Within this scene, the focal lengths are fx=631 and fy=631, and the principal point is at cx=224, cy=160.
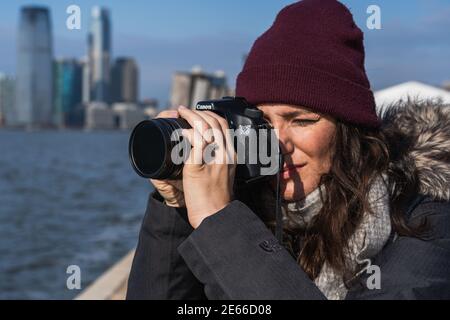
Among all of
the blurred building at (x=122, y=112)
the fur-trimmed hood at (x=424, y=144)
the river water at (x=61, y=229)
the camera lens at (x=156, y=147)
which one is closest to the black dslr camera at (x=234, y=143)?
the camera lens at (x=156, y=147)

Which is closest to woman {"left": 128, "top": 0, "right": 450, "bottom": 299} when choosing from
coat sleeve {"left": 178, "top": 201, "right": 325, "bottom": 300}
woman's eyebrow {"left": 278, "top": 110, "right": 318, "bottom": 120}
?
woman's eyebrow {"left": 278, "top": 110, "right": 318, "bottom": 120}

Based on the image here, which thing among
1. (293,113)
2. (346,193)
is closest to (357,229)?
(346,193)

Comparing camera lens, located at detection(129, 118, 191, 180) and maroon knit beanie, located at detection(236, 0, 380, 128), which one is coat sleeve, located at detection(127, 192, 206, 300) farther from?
maroon knit beanie, located at detection(236, 0, 380, 128)

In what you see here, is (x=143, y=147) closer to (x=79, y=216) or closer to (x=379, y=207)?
(x=379, y=207)

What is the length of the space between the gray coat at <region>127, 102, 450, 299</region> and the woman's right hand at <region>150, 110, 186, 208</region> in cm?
2

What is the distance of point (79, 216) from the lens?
50.8 feet

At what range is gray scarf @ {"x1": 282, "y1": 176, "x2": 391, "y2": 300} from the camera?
1.43 metres

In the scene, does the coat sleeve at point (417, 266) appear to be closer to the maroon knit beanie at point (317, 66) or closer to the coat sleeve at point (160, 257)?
the maroon knit beanie at point (317, 66)

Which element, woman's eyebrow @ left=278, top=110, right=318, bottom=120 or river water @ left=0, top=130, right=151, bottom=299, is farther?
river water @ left=0, top=130, right=151, bottom=299

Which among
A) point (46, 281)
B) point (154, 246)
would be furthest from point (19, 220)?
point (154, 246)

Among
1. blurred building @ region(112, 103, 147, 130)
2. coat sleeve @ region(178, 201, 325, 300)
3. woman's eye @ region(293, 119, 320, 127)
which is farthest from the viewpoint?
blurred building @ region(112, 103, 147, 130)

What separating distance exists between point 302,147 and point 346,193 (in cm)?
16

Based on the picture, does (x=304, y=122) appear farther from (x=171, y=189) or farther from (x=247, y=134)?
(x=171, y=189)

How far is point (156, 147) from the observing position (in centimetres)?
139
